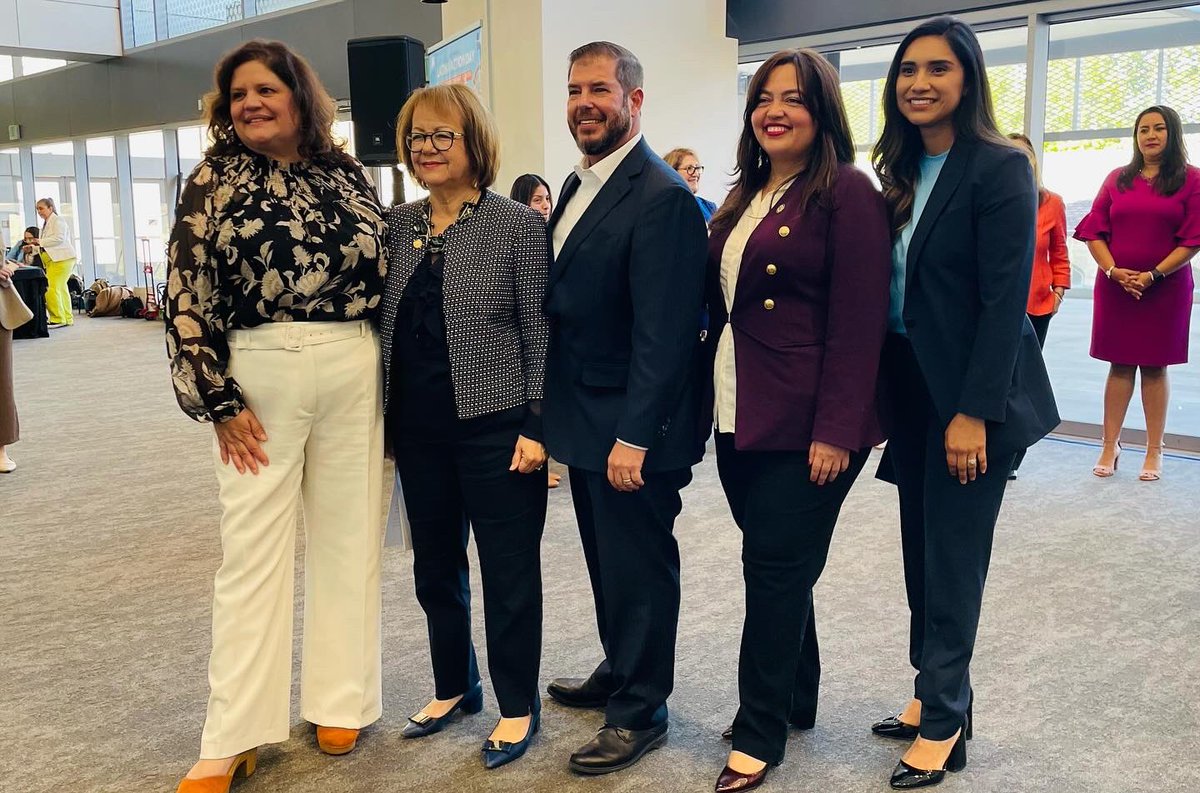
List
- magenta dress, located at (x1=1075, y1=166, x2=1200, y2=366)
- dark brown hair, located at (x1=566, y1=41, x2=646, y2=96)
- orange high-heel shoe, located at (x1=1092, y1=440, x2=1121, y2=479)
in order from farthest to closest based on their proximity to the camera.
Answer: orange high-heel shoe, located at (x1=1092, y1=440, x2=1121, y2=479) → magenta dress, located at (x1=1075, y1=166, x2=1200, y2=366) → dark brown hair, located at (x1=566, y1=41, x2=646, y2=96)

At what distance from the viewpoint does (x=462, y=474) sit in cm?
237

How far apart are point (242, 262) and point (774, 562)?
1249 mm

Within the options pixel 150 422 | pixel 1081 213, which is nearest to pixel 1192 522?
pixel 1081 213

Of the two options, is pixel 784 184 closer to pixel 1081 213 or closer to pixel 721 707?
pixel 721 707

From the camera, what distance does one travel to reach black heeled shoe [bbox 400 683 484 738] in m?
2.55

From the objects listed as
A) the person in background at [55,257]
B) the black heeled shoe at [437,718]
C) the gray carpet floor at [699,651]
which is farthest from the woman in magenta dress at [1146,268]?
the person in background at [55,257]

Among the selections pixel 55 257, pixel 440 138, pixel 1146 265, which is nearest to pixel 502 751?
pixel 440 138

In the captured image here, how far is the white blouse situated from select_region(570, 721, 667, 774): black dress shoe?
75 cm

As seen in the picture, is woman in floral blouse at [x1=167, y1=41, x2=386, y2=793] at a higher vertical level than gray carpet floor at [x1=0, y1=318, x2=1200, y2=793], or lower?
higher

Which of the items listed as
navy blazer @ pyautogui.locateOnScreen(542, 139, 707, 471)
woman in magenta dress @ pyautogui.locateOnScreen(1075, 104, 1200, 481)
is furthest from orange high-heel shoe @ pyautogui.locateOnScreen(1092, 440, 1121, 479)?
navy blazer @ pyautogui.locateOnScreen(542, 139, 707, 471)

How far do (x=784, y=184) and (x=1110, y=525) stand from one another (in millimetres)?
2877

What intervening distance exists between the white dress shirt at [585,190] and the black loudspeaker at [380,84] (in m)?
4.14

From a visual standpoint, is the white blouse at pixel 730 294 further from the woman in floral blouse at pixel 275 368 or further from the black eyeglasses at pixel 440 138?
the woman in floral blouse at pixel 275 368

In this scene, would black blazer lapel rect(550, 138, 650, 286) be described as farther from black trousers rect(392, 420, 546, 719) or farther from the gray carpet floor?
the gray carpet floor
